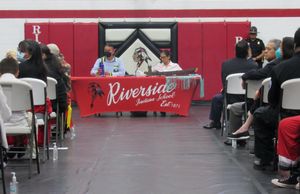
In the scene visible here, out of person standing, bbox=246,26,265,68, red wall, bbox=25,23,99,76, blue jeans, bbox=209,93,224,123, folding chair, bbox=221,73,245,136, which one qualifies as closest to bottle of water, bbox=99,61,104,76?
red wall, bbox=25,23,99,76

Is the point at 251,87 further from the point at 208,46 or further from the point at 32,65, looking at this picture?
the point at 208,46

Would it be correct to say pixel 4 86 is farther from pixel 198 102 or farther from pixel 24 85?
pixel 198 102

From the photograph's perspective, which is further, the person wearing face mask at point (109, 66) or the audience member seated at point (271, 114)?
the person wearing face mask at point (109, 66)

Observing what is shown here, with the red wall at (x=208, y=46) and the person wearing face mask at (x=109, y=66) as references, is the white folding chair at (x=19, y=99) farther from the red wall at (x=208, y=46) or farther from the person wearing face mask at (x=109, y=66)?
the red wall at (x=208, y=46)

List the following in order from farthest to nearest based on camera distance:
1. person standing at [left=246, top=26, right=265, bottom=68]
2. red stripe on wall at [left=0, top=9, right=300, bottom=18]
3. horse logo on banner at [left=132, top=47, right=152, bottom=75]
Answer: red stripe on wall at [left=0, top=9, right=300, bottom=18] → person standing at [left=246, top=26, right=265, bottom=68] → horse logo on banner at [left=132, top=47, right=152, bottom=75]

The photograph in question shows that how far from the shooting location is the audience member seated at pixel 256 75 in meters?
6.86

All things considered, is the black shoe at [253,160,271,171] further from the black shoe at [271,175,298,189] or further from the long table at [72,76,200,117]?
the long table at [72,76,200,117]

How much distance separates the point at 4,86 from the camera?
21.3ft

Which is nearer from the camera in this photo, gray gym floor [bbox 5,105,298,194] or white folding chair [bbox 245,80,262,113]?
gray gym floor [bbox 5,105,298,194]

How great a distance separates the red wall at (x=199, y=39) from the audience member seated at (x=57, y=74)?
6118 millimetres

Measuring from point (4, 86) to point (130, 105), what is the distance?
584 centimetres

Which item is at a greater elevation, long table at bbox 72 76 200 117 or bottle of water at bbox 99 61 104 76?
bottle of water at bbox 99 61 104 76

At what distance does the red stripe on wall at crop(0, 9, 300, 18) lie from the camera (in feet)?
50.5

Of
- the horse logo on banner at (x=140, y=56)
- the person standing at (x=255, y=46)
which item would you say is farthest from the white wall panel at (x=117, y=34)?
the person standing at (x=255, y=46)
